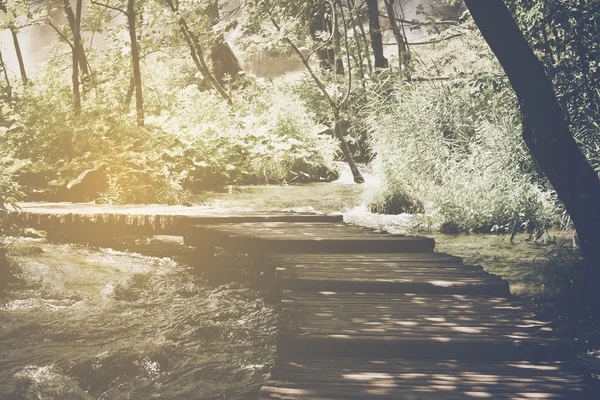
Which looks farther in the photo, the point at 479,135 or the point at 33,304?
the point at 479,135

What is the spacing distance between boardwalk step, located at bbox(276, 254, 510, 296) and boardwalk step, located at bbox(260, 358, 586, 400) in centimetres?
110

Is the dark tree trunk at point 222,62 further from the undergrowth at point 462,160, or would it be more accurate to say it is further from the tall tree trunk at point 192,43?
the undergrowth at point 462,160

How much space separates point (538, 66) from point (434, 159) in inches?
167

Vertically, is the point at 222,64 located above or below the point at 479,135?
above

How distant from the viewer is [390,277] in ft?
13.7

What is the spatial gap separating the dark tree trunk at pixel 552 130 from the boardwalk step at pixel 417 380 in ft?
4.36

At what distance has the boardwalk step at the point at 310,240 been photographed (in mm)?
5312

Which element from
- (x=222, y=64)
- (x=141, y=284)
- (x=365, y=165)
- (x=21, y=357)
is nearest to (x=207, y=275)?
(x=141, y=284)

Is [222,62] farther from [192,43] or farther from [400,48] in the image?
[400,48]

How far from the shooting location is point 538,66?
3.85 m

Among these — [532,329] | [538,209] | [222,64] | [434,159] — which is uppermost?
[222,64]

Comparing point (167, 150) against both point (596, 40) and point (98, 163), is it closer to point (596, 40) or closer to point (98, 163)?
point (98, 163)

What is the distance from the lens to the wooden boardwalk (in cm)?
258

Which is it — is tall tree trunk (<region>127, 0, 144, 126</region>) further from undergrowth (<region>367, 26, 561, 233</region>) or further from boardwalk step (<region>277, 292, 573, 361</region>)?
boardwalk step (<region>277, 292, 573, 361</region>)
